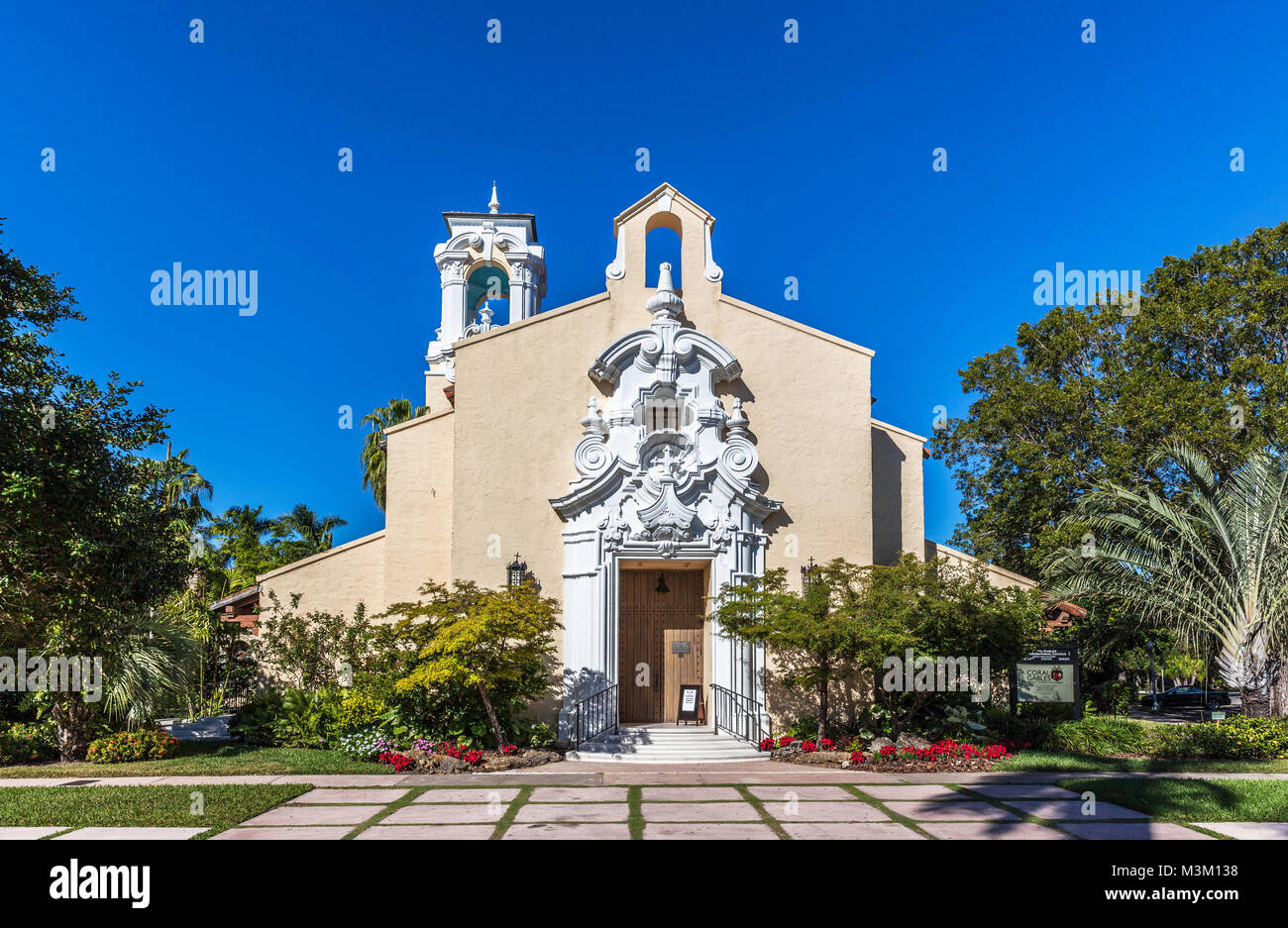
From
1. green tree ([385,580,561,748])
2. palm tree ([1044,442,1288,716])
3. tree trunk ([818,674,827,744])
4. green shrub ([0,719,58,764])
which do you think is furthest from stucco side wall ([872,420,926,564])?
green shrub ([0,719,58,764])

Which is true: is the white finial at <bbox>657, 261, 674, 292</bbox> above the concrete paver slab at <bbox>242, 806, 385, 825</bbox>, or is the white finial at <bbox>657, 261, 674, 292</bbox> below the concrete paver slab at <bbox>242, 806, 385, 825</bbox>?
above

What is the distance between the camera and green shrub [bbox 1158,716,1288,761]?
15867mm

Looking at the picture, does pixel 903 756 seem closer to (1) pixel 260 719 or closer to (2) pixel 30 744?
(1) pixel 260 719

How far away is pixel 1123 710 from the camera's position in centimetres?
2675

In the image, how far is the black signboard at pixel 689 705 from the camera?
693 inches

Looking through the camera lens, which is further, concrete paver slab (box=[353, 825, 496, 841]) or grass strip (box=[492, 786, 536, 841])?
grass strip (box=[492, 786, 536, 841])

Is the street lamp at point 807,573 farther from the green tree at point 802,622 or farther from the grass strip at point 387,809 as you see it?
the grass strip at point 387,809

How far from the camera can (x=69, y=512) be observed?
12.6 meters

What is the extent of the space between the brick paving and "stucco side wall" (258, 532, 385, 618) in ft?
17.5

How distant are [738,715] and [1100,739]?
6436 mm

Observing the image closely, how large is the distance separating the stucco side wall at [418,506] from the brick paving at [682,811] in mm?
5028

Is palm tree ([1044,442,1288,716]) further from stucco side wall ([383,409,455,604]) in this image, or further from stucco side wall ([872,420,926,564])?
stucco side wall ([383,409,455,604])

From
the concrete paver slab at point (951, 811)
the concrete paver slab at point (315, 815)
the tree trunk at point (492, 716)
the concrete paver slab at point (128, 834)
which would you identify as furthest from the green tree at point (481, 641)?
the concrete paver slab at point (951, 811)

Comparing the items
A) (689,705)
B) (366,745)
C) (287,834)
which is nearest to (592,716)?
(689,705)
